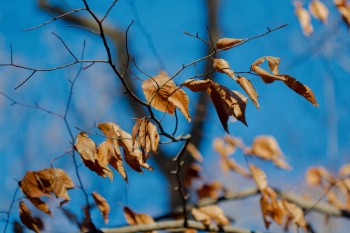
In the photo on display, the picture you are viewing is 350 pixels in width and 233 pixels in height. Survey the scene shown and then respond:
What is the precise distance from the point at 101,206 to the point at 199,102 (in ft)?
8.81

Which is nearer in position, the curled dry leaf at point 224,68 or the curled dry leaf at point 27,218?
the curled dry leaf at point 224,68

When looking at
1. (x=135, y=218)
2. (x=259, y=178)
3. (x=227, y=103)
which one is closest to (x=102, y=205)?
(x=135, y=218)

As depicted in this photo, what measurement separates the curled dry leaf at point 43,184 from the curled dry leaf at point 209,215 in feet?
2.12

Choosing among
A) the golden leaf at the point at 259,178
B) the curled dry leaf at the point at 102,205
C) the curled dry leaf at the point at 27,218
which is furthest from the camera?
the golden leaf at the point at 259,178

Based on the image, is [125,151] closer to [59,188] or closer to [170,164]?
[59,188]

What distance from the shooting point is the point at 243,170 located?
329cm

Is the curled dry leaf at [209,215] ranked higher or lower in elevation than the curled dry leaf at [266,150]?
lower

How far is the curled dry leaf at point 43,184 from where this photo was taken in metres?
1.84

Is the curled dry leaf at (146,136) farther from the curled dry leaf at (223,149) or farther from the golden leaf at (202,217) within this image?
the curled dry leaf at (223,149)

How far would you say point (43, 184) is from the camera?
6.09 ft

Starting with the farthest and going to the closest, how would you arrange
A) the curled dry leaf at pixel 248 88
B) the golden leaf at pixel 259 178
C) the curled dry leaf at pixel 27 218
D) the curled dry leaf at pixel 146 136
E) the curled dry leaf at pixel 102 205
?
the golden leaf at pixel 259 178 < the curled dry leaf at pixel 102 205 < the curled dry leaf at pixel 27 218 < the curled dry leaf at pixel 146 136 < the curled dry leaf at pixel 248 88

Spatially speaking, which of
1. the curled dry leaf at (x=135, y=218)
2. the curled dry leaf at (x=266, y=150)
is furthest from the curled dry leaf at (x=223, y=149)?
the curled dry leaf at (x=135, y=218)

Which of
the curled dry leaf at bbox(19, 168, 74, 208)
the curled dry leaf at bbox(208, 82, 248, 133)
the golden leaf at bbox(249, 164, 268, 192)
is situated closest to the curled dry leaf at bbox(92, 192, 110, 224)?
the curled dry leaf at bbox(19, 168, 74, 208)

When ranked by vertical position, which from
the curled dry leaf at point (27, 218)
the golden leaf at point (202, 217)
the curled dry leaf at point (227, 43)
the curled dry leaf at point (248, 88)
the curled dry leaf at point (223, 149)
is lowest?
the golden leaf at point (202, 217)
